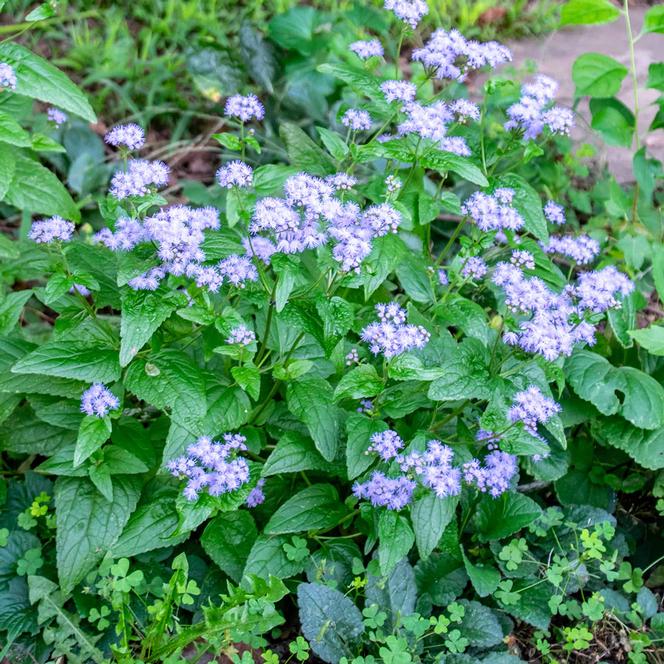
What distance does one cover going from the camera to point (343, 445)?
296 cm

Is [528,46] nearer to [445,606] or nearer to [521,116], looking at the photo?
[521,116]

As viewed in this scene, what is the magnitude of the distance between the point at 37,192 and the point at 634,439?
8.03 ft

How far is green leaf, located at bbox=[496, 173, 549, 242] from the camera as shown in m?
3.14

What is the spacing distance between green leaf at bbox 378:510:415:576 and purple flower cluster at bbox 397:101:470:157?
126 centimetres

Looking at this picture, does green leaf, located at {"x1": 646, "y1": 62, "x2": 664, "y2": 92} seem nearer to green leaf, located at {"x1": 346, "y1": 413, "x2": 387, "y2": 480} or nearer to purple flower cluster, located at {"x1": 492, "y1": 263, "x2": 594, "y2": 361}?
purple flower cluster, located at {"x1": 492, "y1": 263, "x2": 594, "y2": 361}

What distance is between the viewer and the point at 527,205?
3.16 m

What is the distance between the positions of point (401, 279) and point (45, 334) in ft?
5.79

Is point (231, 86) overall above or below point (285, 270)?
below

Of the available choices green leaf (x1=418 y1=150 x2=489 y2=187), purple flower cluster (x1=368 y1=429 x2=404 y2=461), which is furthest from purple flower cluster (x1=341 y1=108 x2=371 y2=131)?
purple flower cluster (x1=368 y1=429 x2=404 y2=461)

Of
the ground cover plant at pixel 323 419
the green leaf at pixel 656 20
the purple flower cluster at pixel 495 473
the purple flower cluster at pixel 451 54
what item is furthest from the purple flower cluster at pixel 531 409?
the green leaf at pixel 656 20

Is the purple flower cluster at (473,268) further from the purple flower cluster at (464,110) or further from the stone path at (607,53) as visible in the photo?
the stone path at (607,53)

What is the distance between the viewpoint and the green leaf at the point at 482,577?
2943mm

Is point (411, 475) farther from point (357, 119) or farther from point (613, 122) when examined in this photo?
point (613, 122)

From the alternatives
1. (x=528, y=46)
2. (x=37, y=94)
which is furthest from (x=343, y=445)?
(x=528, y=46)
